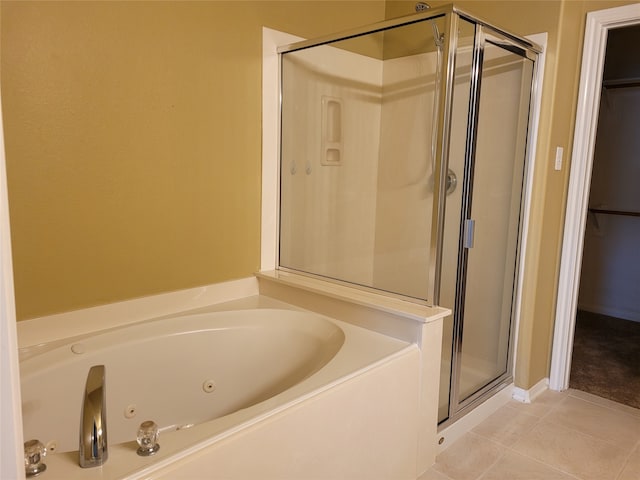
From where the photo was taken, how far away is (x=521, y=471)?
189 centimetres

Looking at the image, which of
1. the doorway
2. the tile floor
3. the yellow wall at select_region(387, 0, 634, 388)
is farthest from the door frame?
the doorway

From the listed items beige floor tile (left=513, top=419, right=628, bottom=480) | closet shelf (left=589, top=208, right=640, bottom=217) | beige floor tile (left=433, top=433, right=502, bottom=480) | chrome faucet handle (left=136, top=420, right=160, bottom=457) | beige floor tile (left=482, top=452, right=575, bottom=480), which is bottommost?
beige floor tile (left=433, top=433, right=502, bottom=480)

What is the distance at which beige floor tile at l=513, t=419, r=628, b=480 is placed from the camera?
190 cm

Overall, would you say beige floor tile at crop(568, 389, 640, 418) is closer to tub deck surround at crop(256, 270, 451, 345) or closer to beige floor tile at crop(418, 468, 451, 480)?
beige floor tile at crop(418, 468, 451, 480)

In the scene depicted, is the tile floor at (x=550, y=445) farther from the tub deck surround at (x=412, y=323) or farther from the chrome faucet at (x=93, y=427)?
the chrome faucet at (x=93, y=427)

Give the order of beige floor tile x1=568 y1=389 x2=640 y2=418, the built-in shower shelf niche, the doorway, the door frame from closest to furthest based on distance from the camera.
→ the door frame
beige floor tile x1=568 y1=389 x2=640 y2=418
the built-in shower shelf niche
the doorway

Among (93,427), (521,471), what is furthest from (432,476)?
(93,427)

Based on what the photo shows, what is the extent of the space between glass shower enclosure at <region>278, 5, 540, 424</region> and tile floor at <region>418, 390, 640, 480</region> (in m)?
0.15

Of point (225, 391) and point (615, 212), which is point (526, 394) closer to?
point (225, 391)

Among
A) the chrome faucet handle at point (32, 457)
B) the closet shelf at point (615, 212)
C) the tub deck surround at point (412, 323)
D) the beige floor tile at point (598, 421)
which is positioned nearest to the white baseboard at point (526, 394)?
the beige floor tile at point (598, 421)

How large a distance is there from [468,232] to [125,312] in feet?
4.77

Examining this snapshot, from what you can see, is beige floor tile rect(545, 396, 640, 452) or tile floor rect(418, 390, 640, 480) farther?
beige floor tile rect(545, 396, 640, 452)

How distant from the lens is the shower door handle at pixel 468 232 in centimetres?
205

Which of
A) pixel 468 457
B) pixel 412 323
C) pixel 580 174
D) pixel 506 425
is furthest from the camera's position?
pixel 580 174
